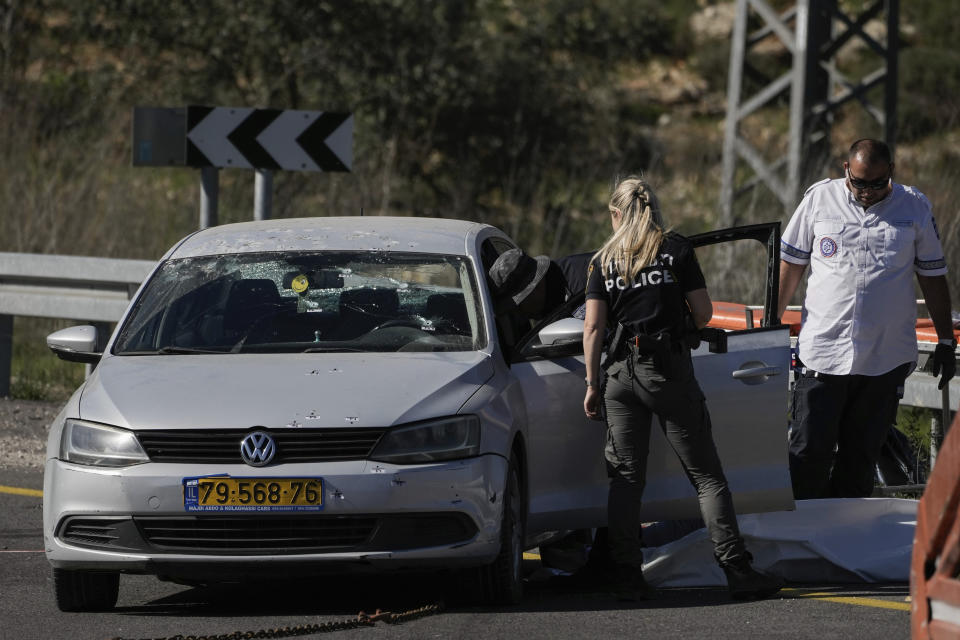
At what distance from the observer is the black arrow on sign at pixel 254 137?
11.0 meters

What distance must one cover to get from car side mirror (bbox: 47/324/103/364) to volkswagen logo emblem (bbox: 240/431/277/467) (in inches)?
52.8

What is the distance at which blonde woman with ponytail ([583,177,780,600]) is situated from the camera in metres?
6.13

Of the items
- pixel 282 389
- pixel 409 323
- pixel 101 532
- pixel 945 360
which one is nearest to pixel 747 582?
pixel 945 360

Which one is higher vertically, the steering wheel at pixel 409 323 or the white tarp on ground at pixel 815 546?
the steering wheel at pixel 409 323

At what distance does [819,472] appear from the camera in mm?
7066

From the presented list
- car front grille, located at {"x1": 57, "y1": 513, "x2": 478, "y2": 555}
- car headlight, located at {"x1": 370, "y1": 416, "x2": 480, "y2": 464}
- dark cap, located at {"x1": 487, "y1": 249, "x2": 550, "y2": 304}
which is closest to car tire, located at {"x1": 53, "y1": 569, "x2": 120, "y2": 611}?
car front grille, located at {"x1": 57, "y1": 513, "x2": 478, "y2": 555}

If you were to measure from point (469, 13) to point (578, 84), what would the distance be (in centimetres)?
182

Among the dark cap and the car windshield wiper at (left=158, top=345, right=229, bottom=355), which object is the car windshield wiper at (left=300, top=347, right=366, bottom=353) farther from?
the dark cap

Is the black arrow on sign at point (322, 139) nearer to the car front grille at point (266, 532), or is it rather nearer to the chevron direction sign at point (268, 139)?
the chevron direction sign at point (268, 139)

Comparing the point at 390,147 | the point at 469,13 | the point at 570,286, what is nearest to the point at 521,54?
the point at 469,13

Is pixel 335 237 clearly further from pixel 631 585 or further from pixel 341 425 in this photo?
pixel 631 585

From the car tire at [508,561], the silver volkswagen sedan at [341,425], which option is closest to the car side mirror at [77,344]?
the silver volkswagen sedan at [341,425]

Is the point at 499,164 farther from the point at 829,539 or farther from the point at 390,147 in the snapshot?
the point at 829,539

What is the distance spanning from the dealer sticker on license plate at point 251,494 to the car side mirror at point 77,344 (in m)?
1.29
